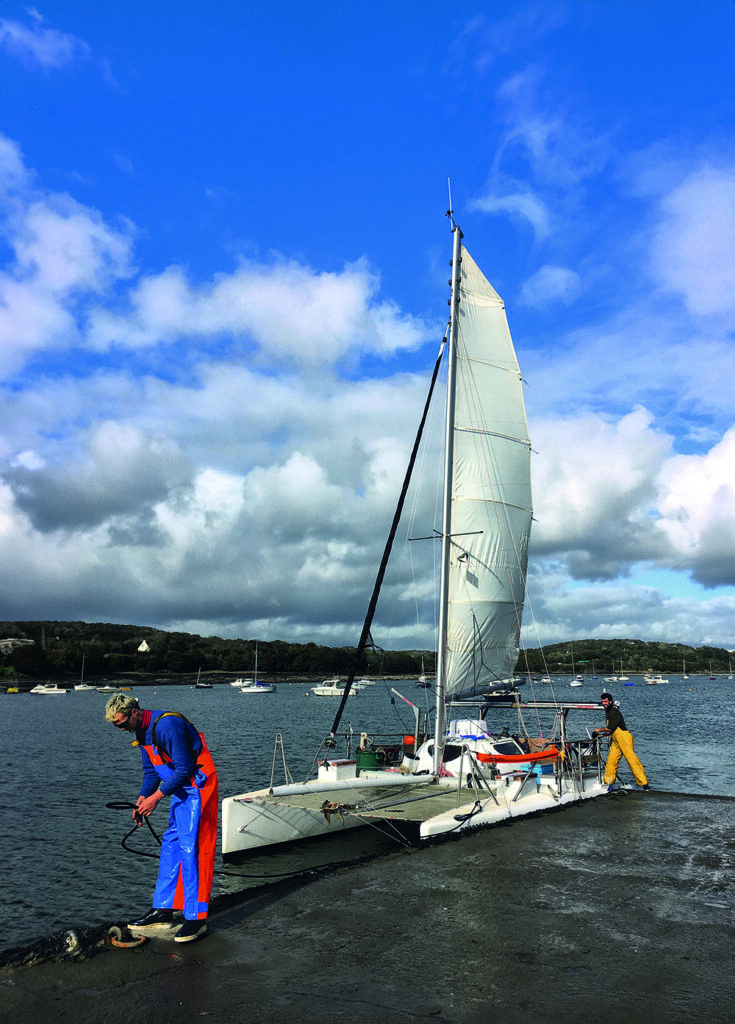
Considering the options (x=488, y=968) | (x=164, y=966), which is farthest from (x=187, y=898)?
(x=488, y=968)

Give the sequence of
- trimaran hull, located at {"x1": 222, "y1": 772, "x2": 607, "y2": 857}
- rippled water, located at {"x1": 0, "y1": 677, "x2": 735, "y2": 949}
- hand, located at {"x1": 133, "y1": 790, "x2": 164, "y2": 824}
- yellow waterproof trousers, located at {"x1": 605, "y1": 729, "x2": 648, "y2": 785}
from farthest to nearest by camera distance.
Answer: yellow waterproof trousers, located at {"x1": 605, "y1": 729, "x2": 648, "y2": 785}, rippled water, located at {"x1": 0, "y1": 677, "x2": 735, "y2": 949}, trimaran hull, located at {"x1": 222, "y1": 772, "x2": 607, "y2": 857}, hand, located at {"x1": 133, "y1": 790, "x2": 164, "y2": 824}

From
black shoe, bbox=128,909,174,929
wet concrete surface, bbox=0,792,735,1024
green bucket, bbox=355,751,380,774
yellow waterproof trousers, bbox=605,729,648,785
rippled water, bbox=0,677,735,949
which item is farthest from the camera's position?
green bucket, bbox=355,751,380,774

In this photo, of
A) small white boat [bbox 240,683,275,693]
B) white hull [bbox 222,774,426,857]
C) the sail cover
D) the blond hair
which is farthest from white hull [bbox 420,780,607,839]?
small white boat [bbox 240,683,275,693]

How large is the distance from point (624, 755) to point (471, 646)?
4.93m

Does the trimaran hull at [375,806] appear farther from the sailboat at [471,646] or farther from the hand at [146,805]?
the hand at [146,805]

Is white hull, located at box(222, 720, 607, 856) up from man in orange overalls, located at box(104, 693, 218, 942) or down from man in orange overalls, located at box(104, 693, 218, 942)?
down

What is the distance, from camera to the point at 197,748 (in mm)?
6668

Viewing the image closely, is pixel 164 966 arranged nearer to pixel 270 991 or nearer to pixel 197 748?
pixel 270 991

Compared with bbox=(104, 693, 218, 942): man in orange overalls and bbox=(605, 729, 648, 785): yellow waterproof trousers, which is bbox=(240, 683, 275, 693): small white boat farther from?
bbox=(104, 693, 218, 942): man in orange overalls

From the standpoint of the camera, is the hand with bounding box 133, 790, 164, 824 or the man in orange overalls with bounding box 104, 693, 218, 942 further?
the man in orange overalls with bounding box 104, 693, 218, 942

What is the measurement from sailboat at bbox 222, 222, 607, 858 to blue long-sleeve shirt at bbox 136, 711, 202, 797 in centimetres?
803

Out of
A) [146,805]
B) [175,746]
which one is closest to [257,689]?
[146,805]

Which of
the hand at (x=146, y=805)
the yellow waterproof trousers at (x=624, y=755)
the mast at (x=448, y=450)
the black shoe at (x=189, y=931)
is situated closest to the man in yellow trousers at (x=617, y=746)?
the yellow waterproof trousers at (x=624, y=755)

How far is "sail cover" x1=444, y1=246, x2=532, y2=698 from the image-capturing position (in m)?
19.9
